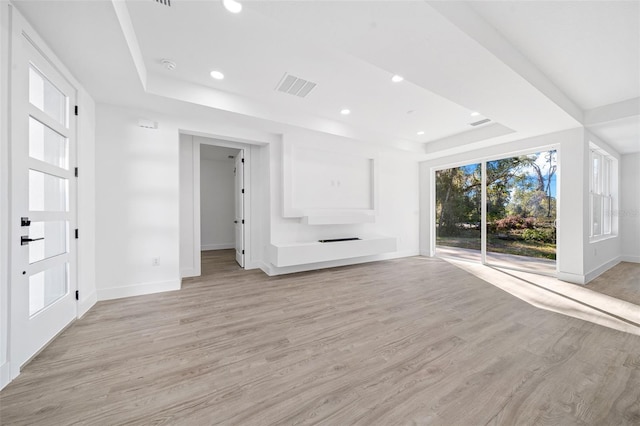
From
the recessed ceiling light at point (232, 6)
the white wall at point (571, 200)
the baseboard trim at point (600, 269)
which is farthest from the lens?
the baseboard trim at point (600, 269)

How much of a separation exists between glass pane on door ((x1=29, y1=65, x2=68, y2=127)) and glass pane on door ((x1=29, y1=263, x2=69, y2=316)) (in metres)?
1.45

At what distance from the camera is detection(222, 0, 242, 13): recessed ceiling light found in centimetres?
184

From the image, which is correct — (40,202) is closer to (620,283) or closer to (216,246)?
(216,246)

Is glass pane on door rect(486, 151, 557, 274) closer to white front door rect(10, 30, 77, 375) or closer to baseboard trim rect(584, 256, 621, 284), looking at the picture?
baseboard trim rect(584, 256, 621, 284)

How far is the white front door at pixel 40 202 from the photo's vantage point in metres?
1.69

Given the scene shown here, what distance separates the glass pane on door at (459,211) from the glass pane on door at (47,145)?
6.69 m

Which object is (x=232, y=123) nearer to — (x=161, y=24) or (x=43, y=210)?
(x=161, y=24)

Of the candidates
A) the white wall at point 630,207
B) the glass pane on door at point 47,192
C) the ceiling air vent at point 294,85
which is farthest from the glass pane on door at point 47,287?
the white wall at point 630,207

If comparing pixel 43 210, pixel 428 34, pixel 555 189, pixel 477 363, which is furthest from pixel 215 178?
pixel 555 189

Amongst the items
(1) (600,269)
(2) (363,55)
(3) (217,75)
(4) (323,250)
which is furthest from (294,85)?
(1) (600,269)

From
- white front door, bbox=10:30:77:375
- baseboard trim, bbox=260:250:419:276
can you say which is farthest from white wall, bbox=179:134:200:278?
white front door, bbox=10:30:77:375

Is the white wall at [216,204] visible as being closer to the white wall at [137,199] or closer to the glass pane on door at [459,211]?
the white wall at [137,199]

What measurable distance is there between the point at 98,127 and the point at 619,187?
10.0 m

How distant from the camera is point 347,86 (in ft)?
10.3
